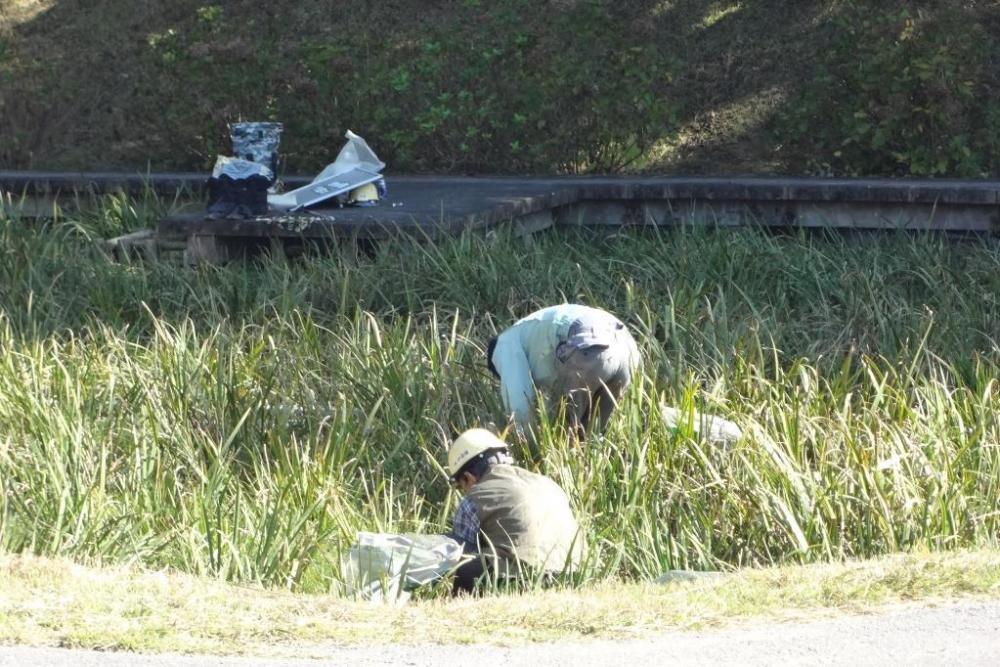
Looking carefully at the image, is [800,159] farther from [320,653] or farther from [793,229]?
[320,653]

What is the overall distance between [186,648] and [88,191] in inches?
357

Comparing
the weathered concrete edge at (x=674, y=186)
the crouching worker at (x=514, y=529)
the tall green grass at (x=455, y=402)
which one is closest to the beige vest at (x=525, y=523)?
the crouching worker at (x=514, y=529)

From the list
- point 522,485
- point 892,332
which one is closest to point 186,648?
point 522,485

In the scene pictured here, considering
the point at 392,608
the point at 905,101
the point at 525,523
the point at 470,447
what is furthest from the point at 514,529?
the point at 905,101

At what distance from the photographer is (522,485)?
5660mm

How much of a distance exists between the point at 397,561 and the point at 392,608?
29.7 inches

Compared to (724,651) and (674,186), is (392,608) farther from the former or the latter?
(674,186)

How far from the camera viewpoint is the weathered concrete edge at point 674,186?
1118 centimetres

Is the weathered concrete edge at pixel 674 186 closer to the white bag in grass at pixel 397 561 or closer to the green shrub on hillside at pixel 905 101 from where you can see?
the green shrub on hillside at pixel 905 101

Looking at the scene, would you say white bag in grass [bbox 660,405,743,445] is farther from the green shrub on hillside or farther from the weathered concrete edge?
the green shrub on hillside

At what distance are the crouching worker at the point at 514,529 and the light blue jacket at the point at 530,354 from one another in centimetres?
86

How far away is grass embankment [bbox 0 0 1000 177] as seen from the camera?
44.0 ft

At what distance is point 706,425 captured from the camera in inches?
256

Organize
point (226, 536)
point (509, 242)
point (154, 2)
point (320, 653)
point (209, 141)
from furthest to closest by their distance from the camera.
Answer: point (154, 2) < point (209, 141) < point (509, 242) < point (226, 536) < point (320, 653)
